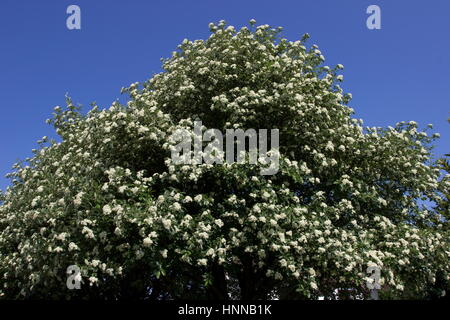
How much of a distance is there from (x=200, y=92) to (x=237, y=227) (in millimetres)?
4345

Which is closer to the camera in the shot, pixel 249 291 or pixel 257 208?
pixel 257 208

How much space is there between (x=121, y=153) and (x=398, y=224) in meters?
7.97

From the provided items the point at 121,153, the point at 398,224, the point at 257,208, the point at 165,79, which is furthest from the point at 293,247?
the point at 165,79

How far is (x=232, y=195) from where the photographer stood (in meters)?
11.2

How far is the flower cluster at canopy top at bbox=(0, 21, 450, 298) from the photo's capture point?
10.6 m

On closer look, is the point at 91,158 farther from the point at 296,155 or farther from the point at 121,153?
the point at 296,155

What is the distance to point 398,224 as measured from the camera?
516 inches

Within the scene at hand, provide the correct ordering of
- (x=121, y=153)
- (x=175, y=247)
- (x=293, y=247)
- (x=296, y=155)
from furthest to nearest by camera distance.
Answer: (x=296, y=155) → (x=121, y=153) → (x=293, y=247) → (x=175, y=247)

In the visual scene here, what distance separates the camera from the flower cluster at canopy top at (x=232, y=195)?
417 inches

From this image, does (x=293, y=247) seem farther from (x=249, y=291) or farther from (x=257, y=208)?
(x=249, y=291)

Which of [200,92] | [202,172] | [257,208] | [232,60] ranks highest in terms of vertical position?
[232,60]

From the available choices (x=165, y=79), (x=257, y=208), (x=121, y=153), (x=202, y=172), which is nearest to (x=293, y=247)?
(x=257, y=208)

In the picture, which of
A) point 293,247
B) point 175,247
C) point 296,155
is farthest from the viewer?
point 296,155

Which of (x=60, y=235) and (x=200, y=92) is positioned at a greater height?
(x=200, y=92)
